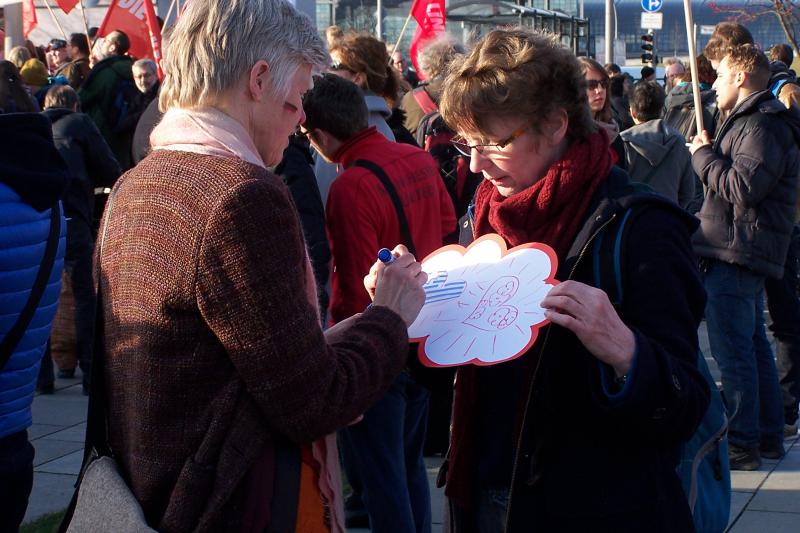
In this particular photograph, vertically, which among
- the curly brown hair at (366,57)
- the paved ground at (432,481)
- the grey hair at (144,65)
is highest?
the curly brown hair at (366,57)

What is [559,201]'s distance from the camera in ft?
7.68

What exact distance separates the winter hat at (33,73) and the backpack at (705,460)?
8.34m

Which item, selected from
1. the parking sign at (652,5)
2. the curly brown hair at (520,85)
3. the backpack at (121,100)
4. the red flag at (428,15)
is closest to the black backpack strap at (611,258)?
the curly brown hair at (520,85)

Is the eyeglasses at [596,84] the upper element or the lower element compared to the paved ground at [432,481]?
upper

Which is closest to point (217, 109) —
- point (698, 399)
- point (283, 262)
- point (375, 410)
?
point (283, 262)

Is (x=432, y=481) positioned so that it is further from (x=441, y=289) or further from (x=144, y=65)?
(x=144, y=65)

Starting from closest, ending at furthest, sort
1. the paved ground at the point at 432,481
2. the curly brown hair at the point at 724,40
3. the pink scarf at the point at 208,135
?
the pink scarf at the point at 208,135 → the paved ground at the point at 432,481 → the curly brown hair at the point at 724,40

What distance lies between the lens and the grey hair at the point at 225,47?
212 centimetres

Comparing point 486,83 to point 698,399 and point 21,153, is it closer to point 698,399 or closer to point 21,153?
point 698,399

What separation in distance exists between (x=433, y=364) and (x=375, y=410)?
1740 millimetres

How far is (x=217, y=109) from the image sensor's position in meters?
2.13

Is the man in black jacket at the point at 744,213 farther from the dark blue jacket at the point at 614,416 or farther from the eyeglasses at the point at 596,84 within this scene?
the dark blue jacket at the point at 614,416

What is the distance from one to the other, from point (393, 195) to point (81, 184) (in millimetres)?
3768

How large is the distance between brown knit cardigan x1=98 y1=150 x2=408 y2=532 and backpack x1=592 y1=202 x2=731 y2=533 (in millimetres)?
618
